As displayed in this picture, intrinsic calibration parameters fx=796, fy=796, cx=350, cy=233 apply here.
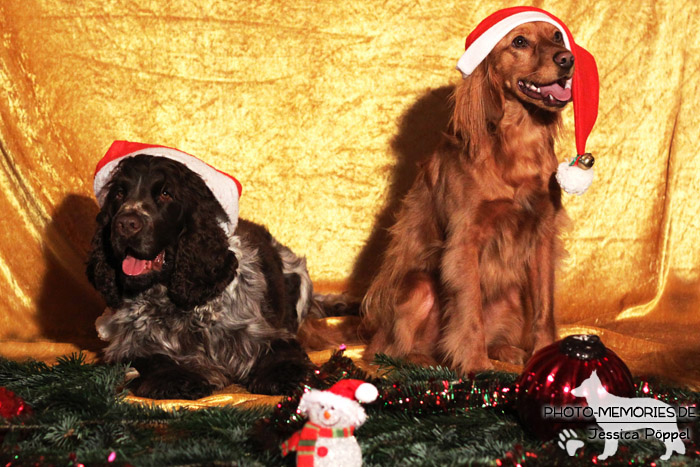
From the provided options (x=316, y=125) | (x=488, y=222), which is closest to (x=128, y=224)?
(x=488, y=222)

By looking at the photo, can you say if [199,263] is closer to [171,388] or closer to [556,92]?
[171,388]

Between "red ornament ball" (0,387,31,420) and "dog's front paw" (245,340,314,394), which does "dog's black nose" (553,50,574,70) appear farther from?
"red ornament ball" (0,387,31,420)

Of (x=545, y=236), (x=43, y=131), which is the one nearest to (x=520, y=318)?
(x=545, y=236)

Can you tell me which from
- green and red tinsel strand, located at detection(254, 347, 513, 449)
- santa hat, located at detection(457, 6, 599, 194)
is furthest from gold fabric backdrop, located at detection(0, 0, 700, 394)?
green and red tinsel strand, located at detection(254, 347, 513, 449)

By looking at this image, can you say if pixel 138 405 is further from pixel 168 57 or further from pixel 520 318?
pixel 168 57

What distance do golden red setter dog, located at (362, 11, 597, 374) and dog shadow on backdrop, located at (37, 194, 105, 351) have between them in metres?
1.84

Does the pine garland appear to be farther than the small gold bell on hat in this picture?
No

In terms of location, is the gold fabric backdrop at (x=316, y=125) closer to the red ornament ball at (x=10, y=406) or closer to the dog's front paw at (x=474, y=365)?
the dog's front paw at (x=474, y=365)

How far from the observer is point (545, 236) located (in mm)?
3436

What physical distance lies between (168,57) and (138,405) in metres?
2.33

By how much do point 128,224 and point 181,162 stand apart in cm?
41

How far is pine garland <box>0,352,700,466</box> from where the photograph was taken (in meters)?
2.28

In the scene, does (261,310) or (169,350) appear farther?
(261,310)

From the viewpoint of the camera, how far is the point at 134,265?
3.24 m
